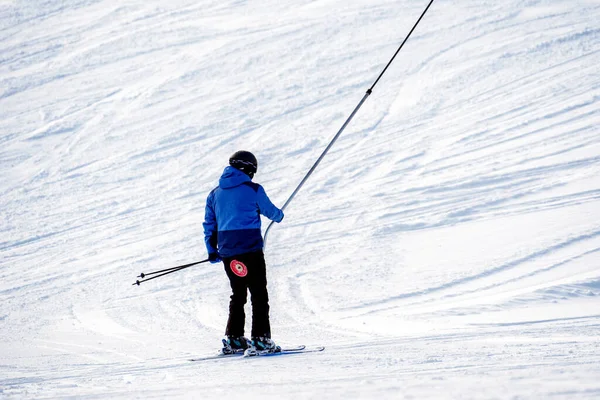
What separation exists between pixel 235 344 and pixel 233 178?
49.8 inches

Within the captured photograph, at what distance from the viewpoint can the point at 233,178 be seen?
513 centimetres

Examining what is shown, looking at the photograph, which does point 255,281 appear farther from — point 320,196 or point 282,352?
point 320,196

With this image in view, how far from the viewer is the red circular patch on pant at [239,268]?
16.7 ft

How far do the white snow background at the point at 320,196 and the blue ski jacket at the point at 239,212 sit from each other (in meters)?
0.85

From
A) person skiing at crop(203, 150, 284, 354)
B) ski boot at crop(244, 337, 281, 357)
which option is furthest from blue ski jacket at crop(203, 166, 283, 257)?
ski boot at crop(244, 337, 281, 357)

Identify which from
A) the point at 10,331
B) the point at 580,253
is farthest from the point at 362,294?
the point at 10,331

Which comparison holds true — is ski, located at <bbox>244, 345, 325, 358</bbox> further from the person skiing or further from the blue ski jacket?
the blue ski jacket

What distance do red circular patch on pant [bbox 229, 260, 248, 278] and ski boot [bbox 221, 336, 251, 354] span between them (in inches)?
21.5

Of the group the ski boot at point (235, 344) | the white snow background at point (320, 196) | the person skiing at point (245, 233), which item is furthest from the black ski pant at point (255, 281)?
the white snow background at point (320, 196)

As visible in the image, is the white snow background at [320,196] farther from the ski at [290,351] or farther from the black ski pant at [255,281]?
the black ski pant at [255,281]

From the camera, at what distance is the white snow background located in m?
4.25

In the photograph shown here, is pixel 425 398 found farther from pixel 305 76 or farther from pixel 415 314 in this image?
pixel 305 76

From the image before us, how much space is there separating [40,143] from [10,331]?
993cm

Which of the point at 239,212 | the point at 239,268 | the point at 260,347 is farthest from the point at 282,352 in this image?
the point at 239,212
